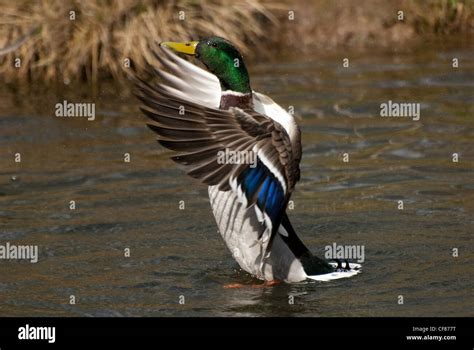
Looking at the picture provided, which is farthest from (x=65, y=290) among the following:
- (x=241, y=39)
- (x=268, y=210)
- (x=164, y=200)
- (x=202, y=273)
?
(x=241, y=39)

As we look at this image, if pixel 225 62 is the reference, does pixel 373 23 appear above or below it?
above

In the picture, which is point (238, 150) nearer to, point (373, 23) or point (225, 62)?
point (225, 62)

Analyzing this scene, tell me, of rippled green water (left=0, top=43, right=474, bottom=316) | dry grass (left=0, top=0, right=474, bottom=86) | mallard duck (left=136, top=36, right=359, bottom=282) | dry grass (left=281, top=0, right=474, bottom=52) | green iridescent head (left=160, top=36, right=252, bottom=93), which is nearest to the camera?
mallard duck (left=136, top=36, right=359, bottom=282)

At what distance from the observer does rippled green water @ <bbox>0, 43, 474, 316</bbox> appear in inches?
271

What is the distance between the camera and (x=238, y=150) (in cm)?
645

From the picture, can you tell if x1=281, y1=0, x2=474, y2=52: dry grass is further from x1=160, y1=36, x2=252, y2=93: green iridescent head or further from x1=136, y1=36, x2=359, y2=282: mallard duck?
x1=160, y1=36, x2=252, y2=93: green iridescent head

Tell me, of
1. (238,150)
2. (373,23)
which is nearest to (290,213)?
(238,150)

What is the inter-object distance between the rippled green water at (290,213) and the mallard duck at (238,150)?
0.19m

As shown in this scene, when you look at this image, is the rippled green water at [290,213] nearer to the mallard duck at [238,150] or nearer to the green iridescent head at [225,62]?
the mallard duck at [238,150]

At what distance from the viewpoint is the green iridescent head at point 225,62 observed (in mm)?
7191

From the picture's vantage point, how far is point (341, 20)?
13.2 m

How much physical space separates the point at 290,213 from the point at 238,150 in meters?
2.00

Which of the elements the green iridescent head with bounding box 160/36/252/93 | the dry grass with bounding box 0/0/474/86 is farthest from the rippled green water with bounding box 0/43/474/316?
the green iridescent head with bounding box 160/36/252/93
